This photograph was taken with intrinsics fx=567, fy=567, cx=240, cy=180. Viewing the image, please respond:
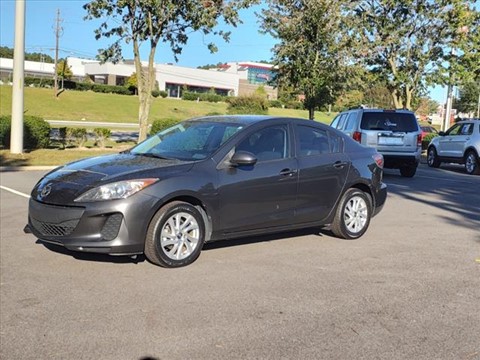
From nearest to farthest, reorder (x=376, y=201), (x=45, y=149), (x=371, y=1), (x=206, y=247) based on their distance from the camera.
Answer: (x=206, y=247) → (x=376, y=201) → (x=45, y=149) → (x=371, y=1)

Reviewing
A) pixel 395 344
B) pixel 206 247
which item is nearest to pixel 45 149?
pixel 206 247

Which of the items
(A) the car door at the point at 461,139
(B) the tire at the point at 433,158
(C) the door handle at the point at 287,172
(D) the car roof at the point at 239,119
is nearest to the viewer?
(C) the door handle at the point at 287,172

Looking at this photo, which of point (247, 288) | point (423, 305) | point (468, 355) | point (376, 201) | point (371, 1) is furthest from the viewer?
point (371, 1)

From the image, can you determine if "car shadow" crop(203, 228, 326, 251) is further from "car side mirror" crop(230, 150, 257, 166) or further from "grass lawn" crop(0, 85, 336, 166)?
"grass lawn" crop(0, 85, 336, 166)

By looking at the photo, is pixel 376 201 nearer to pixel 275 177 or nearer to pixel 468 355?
pixel 275 177

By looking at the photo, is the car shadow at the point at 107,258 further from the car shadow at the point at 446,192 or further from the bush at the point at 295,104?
the bush at the point at 295,104

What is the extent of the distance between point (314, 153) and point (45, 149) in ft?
48.2

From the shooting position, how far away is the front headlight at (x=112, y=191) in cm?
548

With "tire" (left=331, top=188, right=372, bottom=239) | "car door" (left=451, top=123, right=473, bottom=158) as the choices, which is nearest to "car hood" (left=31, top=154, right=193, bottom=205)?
"tire" (left=331, top=188, right=372, bottom=239)

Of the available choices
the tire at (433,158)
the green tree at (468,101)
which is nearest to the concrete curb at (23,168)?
the tire at (433,158)

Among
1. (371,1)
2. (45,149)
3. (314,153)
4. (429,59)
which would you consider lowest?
(45,149)

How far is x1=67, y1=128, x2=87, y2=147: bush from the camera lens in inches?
838

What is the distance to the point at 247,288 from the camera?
5.22m

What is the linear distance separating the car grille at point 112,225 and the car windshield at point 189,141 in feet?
3.58
